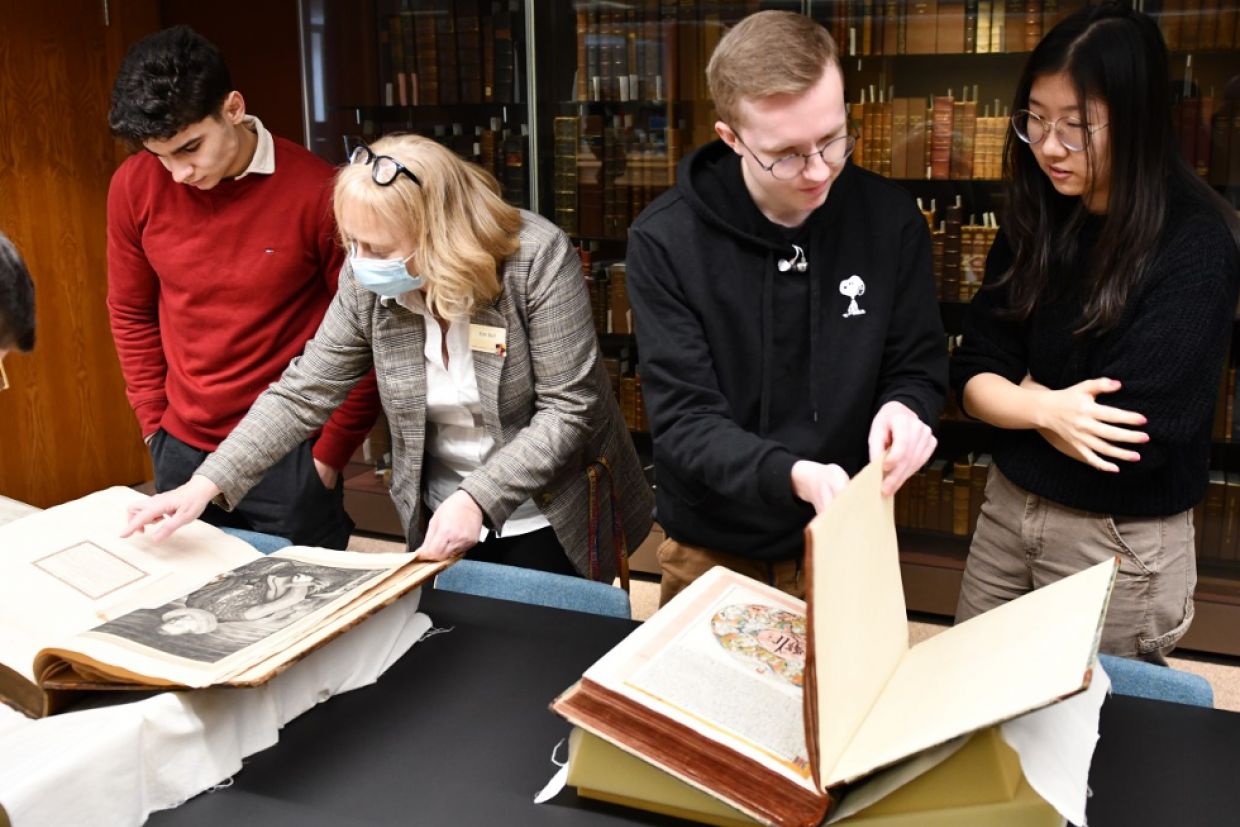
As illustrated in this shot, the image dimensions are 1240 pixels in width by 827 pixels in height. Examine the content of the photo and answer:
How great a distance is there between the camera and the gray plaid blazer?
1.91 m

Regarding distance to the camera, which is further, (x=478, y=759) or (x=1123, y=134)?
(x=1123, y=134)

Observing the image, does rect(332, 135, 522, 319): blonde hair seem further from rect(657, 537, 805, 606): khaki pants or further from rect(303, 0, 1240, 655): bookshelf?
rect(303, 0, 1240, 655): bookshelf

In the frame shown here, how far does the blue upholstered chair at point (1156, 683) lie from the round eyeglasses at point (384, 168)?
1.28 m

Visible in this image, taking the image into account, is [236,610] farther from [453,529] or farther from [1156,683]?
[1156,683]

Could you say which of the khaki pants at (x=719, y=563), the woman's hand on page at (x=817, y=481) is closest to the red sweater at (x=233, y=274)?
the khaki pants at (x=719, y=563)

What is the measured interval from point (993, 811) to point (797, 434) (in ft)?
2.35

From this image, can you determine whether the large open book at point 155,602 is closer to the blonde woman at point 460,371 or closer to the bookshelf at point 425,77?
the blonde woman at point 460,371

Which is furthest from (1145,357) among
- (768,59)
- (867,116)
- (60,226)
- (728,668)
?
(60,226)

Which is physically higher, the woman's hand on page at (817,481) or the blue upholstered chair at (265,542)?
the woman's hand on page at (817,481)

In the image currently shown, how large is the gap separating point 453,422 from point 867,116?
6.85ft

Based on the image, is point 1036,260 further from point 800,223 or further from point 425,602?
point 425,602

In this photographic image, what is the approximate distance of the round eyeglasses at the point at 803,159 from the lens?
151 cm

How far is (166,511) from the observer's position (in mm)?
1712

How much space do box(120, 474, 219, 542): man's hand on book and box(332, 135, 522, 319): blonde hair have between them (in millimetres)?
490
